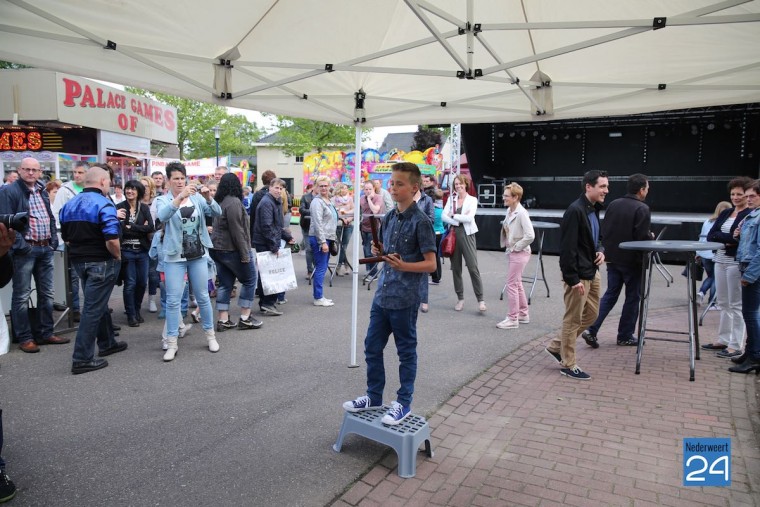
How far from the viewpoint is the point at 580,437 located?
151 inches

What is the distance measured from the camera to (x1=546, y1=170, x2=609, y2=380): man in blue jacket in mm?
4941

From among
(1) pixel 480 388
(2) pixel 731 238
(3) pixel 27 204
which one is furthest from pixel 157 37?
(2) pixel 731 238

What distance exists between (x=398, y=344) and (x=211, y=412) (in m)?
1.78

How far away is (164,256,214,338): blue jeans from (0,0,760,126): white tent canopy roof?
191cm

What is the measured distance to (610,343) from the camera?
21.2 feet

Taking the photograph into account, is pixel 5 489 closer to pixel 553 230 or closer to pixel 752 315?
pixel 752 315

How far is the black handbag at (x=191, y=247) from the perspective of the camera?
5504 mm

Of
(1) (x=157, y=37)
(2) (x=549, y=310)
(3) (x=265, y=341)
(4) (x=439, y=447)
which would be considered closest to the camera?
(4) (x=439, y=447)

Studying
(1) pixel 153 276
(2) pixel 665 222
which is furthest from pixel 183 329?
(2) pixel 665 222

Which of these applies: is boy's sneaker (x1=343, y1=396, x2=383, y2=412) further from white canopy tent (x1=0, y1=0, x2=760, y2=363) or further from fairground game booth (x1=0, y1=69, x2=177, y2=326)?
fairground game booth (x1=0, y1=69, x2=177, y2=326)

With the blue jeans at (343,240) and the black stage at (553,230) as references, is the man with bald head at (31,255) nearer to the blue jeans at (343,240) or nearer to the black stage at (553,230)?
the blue jeans at (343,240)

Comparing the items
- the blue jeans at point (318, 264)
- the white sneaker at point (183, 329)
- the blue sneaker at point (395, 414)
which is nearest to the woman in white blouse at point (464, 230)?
the blue jeans at point (318, 264)

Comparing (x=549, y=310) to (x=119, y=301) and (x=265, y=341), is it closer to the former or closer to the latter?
(x=265, y=341)

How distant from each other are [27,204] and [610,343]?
A: 24.0 feet
